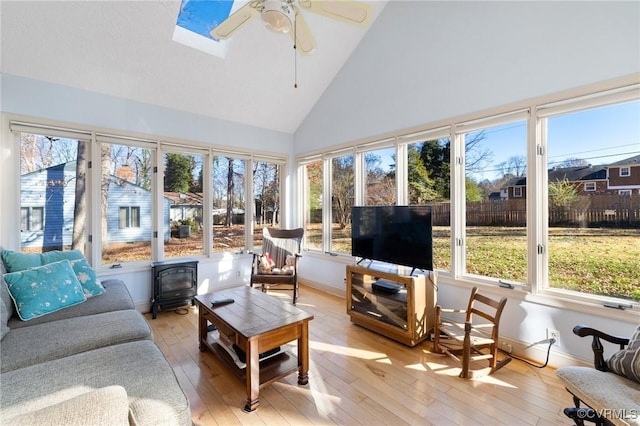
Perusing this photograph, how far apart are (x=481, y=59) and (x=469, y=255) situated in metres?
1.99

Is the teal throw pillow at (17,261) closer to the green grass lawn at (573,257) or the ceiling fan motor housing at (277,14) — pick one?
the ceiling fan motor housing at (277,14)

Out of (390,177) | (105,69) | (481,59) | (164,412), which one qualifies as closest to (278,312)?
(164,412)

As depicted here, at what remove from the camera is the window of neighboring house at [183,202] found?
13.0 feet

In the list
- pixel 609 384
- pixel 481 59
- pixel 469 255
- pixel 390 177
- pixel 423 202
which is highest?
pixel 481 59

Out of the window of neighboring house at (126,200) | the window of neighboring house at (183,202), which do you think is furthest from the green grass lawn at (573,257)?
the window of neighboring house at (126,200)

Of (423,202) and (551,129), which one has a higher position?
(551,129)

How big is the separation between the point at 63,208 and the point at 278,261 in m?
2.74

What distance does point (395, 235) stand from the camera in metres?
3.01

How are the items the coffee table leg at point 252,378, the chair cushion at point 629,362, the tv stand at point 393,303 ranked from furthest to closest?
1. the tv stand at point 393,303
2. the coffee table leg at point 252,378
3. the chair cushion at point 629,362

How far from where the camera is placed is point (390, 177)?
145 inches

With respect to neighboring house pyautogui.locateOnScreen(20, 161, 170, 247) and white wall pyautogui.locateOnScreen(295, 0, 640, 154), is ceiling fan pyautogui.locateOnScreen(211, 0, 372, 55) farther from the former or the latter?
neighboring house pyautogui.locateOnScreen(20, 161, 170, 247)

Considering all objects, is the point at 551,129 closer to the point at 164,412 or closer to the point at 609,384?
the point at 609,384

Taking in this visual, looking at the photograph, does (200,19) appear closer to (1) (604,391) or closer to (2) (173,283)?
(2) (173,283)

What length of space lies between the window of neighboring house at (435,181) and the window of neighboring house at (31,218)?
4355 millimetres
